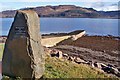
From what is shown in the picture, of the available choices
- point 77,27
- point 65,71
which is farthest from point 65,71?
point 77,27

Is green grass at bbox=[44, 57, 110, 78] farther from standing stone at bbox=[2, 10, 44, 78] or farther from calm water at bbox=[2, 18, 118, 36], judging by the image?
calm water at bbox=[2, 18, 118, 36]

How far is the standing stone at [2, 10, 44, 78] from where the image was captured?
9023 millimetres

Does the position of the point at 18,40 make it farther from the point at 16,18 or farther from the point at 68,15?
the point at 68,15

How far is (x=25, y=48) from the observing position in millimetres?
9039

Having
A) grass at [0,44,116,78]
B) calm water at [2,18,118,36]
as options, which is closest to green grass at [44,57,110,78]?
grass at [0,44,116,78]

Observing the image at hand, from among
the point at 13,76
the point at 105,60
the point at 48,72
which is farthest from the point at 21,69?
the point at 105,60

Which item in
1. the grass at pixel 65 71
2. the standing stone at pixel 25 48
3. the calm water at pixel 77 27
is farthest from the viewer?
the calm water at pixel 77 27

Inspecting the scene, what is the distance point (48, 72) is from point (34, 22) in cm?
155

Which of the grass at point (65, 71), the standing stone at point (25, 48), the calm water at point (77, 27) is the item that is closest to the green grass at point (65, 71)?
the grass at point (65, 71)

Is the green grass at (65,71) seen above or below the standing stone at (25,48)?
below

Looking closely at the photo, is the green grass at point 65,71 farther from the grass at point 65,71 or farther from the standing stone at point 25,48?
the standing stone at point 25,48

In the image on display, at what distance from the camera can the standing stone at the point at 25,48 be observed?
355 inches

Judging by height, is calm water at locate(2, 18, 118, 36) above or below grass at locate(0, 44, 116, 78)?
below

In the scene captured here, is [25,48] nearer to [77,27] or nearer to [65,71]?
[65,71]
